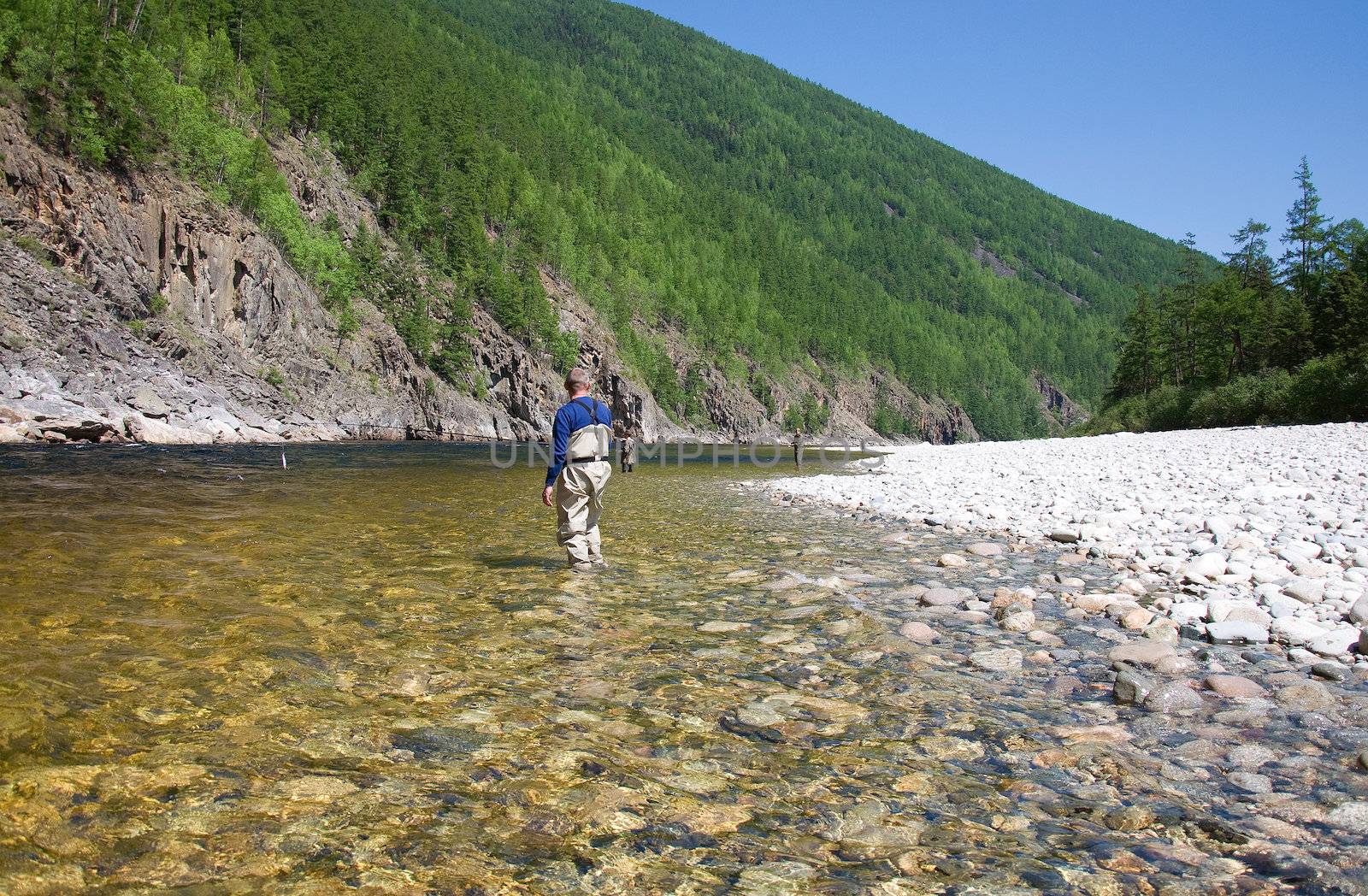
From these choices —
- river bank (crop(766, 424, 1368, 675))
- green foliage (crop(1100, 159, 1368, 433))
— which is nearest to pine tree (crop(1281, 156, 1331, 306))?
green foliage (crop(1100, 159, 1368, 433))

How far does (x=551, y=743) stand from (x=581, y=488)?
5.51 metres

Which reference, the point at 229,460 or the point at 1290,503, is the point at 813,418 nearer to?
the point at 229,460

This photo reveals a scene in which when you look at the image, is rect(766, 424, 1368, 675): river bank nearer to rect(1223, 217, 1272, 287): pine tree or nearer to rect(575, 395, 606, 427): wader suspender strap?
rect(575, 395, 606, 427): wader suspender strap

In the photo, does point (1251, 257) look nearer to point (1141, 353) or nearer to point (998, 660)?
point (1141, 353)

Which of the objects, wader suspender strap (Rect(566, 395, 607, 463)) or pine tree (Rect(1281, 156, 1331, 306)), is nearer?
wader suspender strap (Rect(566, 395, 607, 463))

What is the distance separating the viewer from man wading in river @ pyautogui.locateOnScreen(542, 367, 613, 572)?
9.86 metres

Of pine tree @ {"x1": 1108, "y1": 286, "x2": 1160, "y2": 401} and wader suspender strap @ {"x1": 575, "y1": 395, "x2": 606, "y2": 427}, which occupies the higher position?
pine tree @ {"x1": 1108, "y1": 286, "x2": 1160, "y2": 401}

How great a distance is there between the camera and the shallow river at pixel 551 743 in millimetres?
3221

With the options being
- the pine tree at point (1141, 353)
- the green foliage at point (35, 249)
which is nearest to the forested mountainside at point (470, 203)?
the green foliage at point (35, 249)

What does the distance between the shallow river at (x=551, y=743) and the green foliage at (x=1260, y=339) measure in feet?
145

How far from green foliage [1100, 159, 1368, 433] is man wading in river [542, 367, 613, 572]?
4378cm

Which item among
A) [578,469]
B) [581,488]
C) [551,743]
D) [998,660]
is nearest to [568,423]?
[578,469]

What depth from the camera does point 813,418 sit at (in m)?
139

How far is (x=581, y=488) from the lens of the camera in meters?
9.85
